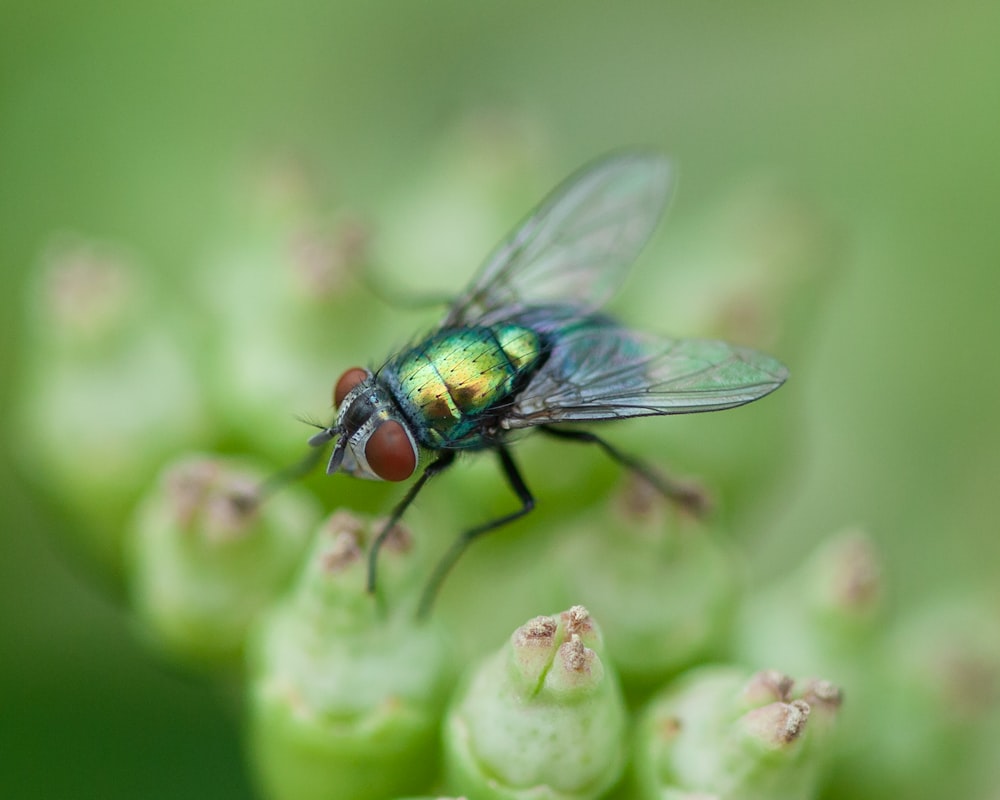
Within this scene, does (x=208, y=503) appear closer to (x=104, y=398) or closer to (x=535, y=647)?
(x=104, y=398)

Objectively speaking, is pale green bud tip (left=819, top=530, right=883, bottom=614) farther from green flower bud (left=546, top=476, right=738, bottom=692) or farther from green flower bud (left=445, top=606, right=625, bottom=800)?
green flower bud (left=445, top=606, right=625, bottom=800)

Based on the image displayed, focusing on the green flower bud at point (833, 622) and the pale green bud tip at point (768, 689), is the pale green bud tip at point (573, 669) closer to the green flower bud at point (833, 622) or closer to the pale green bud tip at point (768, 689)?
the pale green bud tip at point (768, 689)

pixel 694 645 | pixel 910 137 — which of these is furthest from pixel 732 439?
pixel 910 137

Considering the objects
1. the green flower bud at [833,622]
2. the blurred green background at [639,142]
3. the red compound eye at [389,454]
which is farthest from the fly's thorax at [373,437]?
the blurred green background at [639,142]

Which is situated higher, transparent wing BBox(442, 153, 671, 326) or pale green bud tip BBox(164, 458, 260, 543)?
pale green bud tip BBox(164, 458, 260, 543)

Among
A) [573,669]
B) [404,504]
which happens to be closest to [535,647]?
[573,669]

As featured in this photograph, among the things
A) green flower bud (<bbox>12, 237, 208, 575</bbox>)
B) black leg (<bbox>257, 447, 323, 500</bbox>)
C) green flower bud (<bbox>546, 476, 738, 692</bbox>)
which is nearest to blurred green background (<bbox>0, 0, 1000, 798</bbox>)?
green flower bud (<bbox>12, 237, 208, 575</bbox>)

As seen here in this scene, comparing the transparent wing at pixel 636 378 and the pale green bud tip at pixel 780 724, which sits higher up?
the transparent wing at pixel 636 378
